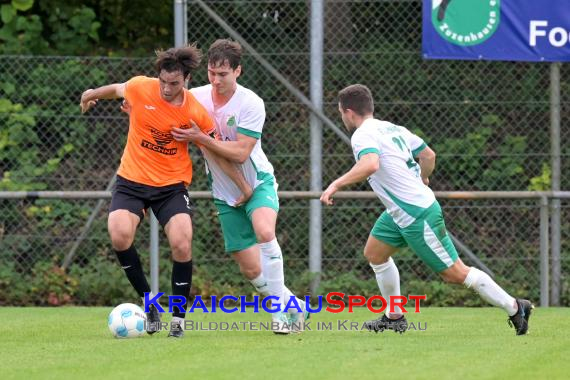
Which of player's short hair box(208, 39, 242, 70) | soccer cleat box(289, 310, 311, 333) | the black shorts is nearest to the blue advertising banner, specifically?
player's short hair box(208, 39, 242, 70)

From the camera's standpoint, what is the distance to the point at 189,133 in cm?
805

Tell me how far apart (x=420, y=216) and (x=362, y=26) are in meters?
4.93

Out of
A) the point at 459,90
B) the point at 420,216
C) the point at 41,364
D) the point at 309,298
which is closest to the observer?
the point at 41,364

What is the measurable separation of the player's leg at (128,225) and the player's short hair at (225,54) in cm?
101

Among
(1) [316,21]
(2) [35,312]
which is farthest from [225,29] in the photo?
(2) [35,312]

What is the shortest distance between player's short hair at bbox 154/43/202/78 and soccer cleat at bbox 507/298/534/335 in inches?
107

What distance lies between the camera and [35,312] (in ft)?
35.3

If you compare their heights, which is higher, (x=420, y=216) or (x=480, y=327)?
(x=420, y=216)

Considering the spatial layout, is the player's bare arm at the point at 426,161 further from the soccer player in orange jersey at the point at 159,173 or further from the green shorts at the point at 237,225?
the soccer player in orange jersey at the point at 159,173

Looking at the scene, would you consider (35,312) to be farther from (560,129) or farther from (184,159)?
(560,129)

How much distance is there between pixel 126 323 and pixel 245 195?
3.96 feet

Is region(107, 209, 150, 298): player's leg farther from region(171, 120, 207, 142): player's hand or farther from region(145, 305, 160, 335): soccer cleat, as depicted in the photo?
region(171, 120, 207, 142): player's hand

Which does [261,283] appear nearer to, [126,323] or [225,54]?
[126,323]

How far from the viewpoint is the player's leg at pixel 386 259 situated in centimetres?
833
